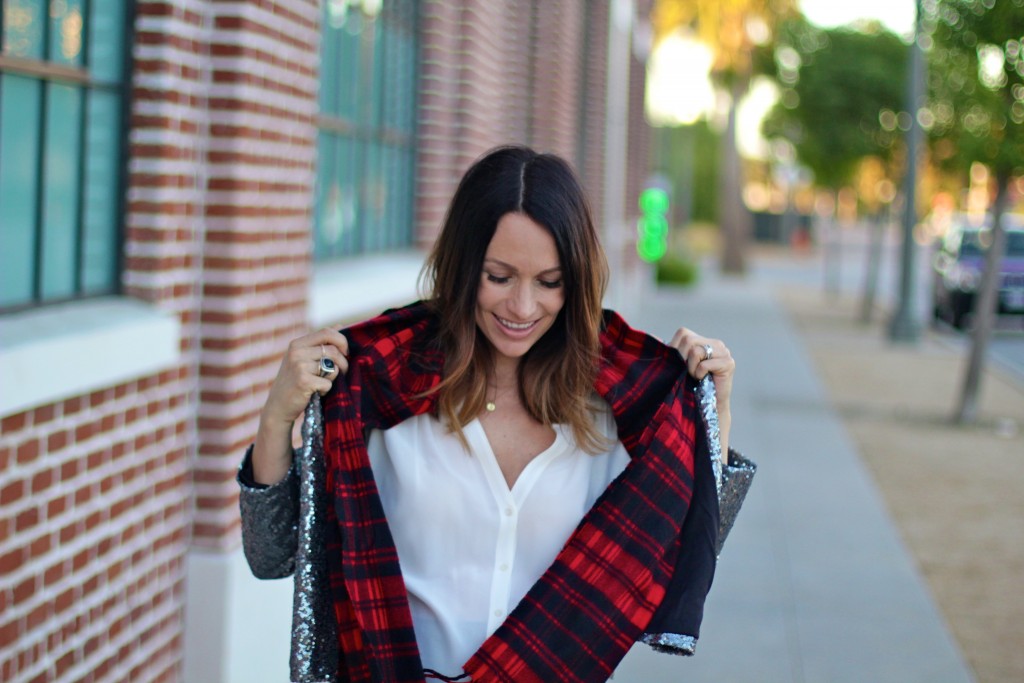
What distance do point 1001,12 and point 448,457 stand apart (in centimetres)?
1008

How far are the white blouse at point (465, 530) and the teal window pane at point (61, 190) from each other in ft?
5.98

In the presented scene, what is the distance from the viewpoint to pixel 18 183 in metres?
3.84

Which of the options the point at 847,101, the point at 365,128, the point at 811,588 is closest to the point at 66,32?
the point at 365,128

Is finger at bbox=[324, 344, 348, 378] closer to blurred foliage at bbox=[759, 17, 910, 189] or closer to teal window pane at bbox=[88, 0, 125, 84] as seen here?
teal window pane at bbox=[88, 0, 125, 84]

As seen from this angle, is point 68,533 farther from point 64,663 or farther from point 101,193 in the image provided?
point 101,193

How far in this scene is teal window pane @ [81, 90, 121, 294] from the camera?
14.0ft

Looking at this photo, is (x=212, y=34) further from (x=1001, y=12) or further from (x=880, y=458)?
(x=1001, y=12)

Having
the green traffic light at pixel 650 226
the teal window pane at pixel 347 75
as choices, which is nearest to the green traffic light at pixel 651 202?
the green traffic light at pixel 650 226

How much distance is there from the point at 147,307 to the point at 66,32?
2.84ft

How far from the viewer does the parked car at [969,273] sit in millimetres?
22953

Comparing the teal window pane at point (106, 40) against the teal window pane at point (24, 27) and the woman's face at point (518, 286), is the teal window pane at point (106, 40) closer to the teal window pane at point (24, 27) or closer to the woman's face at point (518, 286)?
the teal window pane at point (24, 27)

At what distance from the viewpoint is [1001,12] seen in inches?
A: 450

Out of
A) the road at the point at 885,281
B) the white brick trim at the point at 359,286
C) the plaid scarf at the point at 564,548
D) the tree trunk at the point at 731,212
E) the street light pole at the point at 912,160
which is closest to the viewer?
the plaid scarf at the point at 564,548

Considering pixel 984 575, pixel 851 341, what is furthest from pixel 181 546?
pixel 851 341
